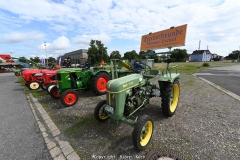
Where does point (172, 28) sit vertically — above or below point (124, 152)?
above

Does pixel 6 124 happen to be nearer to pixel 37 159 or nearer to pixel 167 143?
pixel 37 159

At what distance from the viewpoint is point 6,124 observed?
123 inches

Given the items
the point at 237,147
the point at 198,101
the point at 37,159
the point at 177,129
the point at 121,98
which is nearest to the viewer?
the point at 37,159

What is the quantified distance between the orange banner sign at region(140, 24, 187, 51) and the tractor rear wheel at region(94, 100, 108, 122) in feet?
6.80

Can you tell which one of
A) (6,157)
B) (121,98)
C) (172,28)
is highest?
(172,28)

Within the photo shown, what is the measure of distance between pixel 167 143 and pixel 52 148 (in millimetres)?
2037

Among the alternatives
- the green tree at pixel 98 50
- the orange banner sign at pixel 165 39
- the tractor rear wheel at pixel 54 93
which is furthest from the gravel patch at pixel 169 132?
the green tree at pixel 98 50

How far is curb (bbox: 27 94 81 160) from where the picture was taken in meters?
2.05

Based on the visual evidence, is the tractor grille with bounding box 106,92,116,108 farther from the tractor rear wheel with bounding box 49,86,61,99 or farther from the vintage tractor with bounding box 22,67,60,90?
the vintage tractor with bounding box 22,67,60,90

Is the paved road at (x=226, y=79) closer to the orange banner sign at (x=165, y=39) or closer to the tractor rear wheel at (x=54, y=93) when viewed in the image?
the orange banner sign at (x=165, y=39)

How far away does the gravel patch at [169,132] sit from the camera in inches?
82.1

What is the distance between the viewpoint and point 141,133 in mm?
2211

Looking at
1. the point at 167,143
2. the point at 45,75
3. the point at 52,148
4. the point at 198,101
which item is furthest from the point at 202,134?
the point at 45,75

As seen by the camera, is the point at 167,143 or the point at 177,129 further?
the point at 177,129
